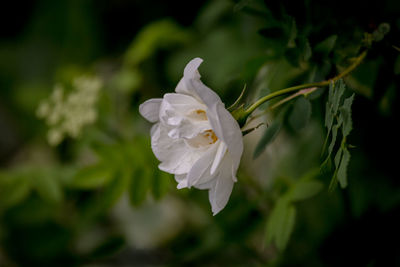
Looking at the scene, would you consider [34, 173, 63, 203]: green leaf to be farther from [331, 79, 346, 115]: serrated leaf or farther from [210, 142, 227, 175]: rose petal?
[331, 79, 346, 115]: serrated leaf

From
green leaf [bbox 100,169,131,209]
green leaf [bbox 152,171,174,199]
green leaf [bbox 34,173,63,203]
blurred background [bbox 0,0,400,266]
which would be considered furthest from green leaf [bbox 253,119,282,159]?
green leaf [bbox 34,173,63,203]

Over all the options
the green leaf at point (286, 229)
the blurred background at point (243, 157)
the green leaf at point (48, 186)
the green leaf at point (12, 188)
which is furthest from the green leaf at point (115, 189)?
the green leaf at point (286, 229)

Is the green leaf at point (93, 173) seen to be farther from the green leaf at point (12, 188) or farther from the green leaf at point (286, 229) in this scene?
the green leaf at point (286, 229)

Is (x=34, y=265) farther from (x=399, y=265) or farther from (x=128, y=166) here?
(x=399, y=265)

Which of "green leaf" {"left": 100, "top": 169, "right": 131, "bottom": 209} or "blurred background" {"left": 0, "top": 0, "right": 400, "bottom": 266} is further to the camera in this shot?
"green leaf" {"left": 100, "top": 169, "right": 131, "bottom": 209}

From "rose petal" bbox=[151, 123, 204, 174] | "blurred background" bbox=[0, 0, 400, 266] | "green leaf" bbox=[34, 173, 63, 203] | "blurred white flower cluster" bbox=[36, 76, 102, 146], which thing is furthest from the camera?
"blurred white flower cluster" bbox=[36, 76, 102, 146]

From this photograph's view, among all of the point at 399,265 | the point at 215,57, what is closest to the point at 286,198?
the point at 399,265

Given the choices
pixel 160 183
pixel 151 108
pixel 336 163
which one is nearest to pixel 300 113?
pixel 336 163
